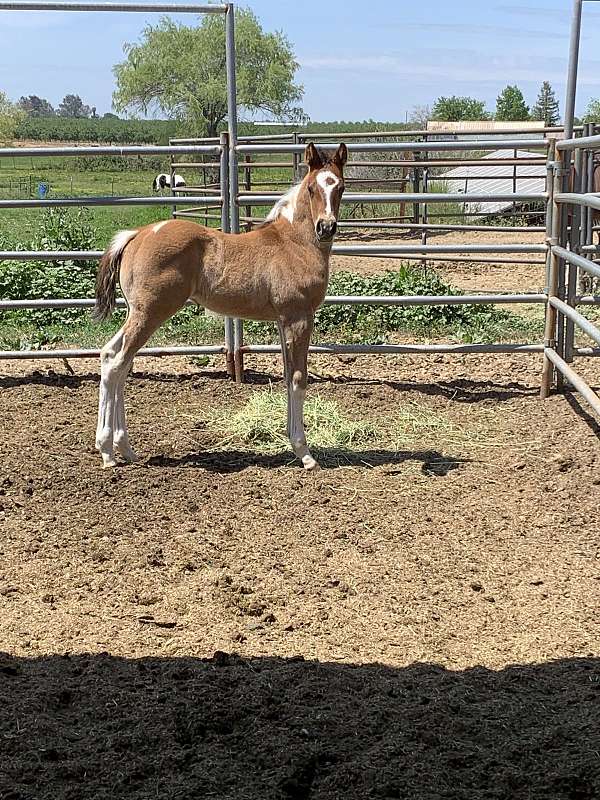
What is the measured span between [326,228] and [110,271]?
1.39m

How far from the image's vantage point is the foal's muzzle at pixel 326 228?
203 inches

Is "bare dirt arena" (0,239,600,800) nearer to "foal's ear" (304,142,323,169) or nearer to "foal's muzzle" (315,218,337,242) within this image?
"foal's muzzle" (315,218,337,242)

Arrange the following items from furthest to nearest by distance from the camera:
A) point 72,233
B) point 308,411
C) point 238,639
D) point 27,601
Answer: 1. point 72,233
2. point 308,411
3. point 27,601
4. point 238,639

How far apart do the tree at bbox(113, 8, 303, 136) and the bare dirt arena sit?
4764 cm

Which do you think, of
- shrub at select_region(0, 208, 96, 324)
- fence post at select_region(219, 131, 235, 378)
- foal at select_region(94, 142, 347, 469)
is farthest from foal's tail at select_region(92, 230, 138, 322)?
shrub at select_region(0, 208, 96, 324)

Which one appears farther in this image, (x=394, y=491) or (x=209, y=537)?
(x=394, y=491)

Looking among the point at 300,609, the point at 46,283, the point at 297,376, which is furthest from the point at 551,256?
the point at 46,283

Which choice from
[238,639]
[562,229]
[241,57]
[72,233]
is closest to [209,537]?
[238,639]

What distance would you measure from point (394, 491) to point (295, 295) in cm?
130

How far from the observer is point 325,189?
5.21m

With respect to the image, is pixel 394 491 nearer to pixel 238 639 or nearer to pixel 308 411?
pixel 308 411

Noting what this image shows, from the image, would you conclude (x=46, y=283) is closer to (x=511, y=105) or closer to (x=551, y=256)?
(x=551, y=256)

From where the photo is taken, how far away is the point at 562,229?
21.5 feet

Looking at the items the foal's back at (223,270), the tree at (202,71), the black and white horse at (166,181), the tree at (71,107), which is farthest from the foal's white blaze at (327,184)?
the tree at (71,107)
